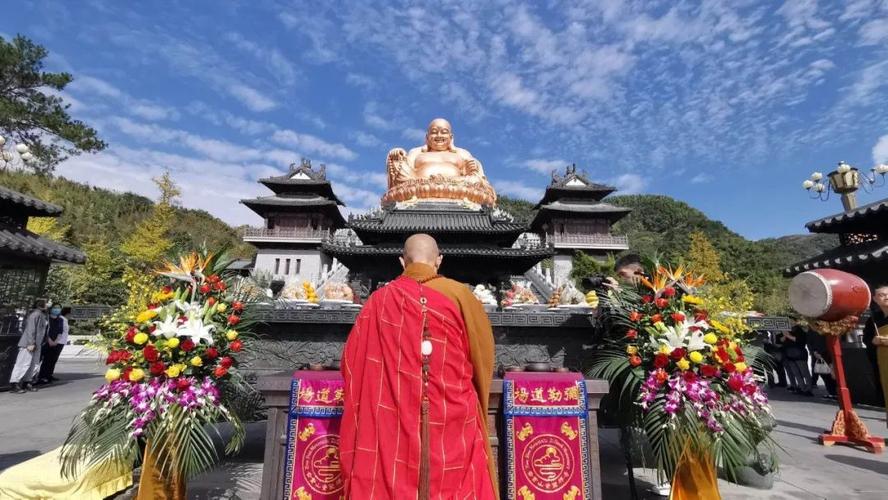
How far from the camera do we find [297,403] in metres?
3.10

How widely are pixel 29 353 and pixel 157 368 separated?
8.98 metres

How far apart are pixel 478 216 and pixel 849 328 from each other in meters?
6.47

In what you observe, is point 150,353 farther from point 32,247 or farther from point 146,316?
point 32,247

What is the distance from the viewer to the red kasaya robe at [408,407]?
92.0 inches

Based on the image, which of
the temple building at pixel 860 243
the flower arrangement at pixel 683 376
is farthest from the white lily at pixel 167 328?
the temple building at pixel 860 243

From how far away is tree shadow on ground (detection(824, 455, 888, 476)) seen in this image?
4575 mm

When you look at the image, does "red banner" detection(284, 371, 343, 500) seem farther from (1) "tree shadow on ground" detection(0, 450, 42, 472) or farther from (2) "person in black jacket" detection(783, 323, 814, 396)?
(2) "person in black jacket" detection(783, 323, 814, 396)

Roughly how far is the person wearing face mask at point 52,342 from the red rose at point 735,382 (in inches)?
519

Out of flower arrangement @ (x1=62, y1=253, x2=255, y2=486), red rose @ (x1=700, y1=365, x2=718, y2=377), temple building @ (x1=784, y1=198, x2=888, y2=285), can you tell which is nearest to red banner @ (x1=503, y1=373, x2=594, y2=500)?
red rose @ (x1=700, y1=365, x2=718, y2=377)

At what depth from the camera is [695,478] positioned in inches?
124

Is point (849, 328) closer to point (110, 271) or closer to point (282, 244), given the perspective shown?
point (110, 271)

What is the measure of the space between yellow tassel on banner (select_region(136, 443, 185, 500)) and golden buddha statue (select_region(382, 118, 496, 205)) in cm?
852

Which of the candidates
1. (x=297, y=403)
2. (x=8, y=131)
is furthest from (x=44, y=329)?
(x=8, y=131)

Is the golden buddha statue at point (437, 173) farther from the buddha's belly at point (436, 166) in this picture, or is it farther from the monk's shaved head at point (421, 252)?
the monk's shaved head at point (421, 252)
